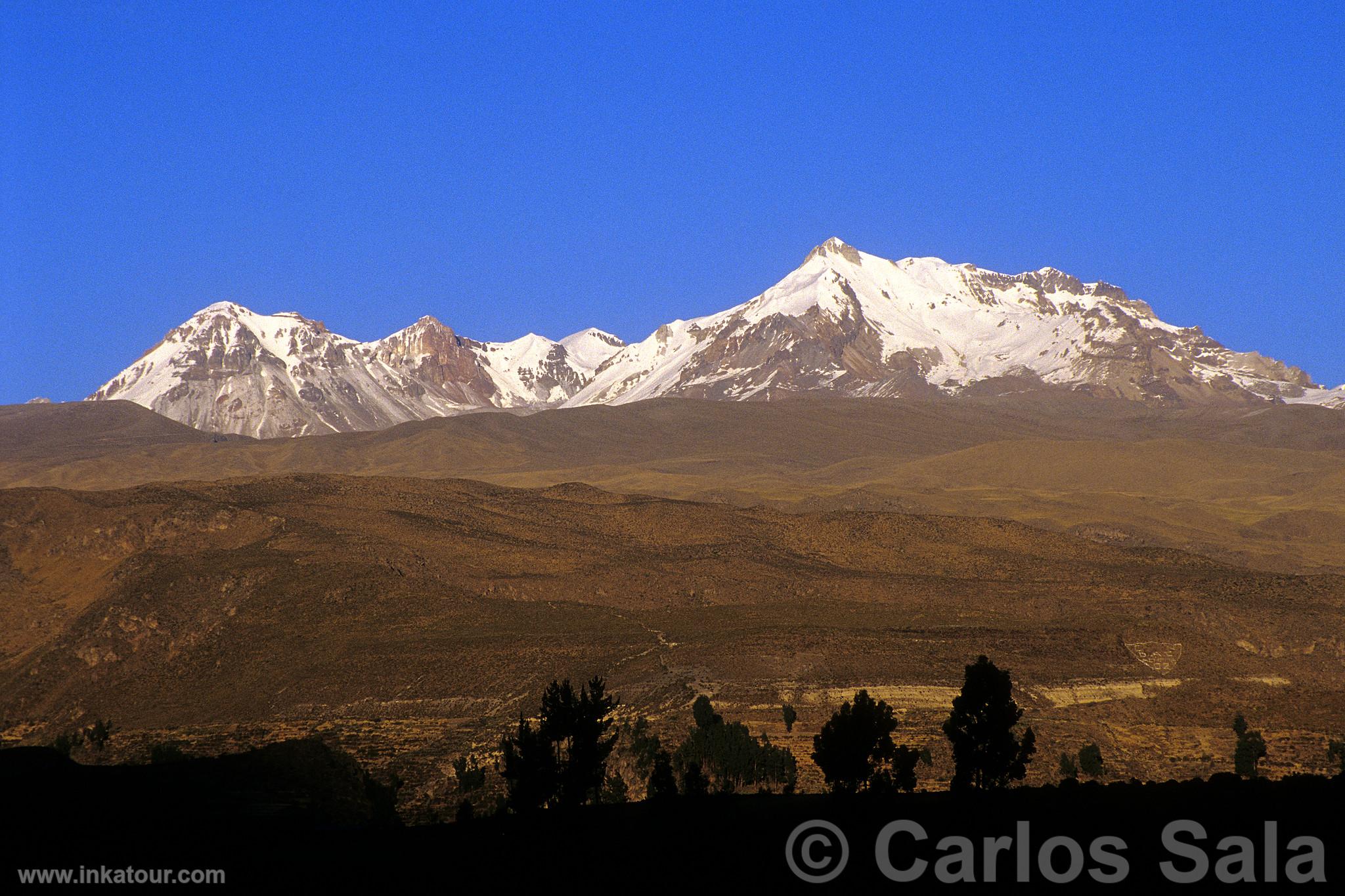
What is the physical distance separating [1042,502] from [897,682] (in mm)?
74526

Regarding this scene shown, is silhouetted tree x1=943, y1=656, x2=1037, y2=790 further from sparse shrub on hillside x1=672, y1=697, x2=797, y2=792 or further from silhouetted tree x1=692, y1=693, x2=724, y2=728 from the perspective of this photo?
silhouetted tree x1=692, y1=693, x2=724, y2=728

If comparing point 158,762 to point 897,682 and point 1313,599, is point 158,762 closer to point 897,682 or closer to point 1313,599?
point 897,682

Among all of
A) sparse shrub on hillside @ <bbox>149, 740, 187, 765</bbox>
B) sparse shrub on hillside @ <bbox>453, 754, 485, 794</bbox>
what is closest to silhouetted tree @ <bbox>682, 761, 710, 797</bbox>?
sparse shrub on hillside @ <bbox>453, 754, 485, 794</bbox>

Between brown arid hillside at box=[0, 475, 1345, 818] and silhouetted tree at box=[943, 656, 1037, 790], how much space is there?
16.7ft

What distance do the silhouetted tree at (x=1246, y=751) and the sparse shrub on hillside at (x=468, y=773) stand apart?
18.4 meters

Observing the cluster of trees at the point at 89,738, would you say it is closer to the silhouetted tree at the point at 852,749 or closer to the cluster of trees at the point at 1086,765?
the silhouetted tree at the point at 852,749

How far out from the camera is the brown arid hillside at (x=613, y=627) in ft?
154

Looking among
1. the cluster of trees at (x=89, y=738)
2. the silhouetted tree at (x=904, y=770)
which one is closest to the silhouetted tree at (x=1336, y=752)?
the silhouetted tree at (x=904, y=770)

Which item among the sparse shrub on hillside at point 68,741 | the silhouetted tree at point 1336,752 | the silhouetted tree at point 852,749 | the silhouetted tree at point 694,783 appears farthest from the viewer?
the sparse shrub on hillside at point 68,741

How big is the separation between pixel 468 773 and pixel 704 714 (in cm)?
828

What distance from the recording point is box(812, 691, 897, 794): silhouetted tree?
110 feet

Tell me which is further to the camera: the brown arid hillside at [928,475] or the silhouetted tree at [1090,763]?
the brown arid hillside at [928,475]

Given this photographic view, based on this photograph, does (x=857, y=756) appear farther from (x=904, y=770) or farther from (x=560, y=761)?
(x=560, y=761)

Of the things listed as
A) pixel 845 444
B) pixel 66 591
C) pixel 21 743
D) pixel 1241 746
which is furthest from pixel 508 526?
pixel 845 444
